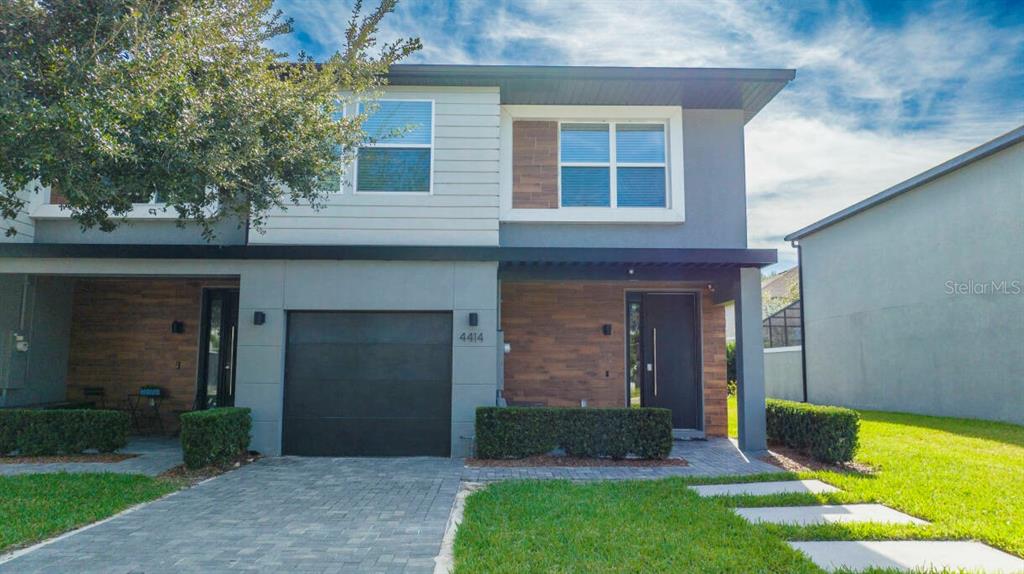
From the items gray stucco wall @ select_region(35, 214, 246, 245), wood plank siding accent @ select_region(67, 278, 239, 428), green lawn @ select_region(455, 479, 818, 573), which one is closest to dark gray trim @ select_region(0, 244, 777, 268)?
gray stucco wall @ select_region(35, 214, 246, 245)

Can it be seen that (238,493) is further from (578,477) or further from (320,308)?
(578,477)

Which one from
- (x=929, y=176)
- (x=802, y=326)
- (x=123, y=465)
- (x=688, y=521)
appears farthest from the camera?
(x=802, y=326)

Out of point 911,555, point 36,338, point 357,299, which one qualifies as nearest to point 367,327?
point 357,299

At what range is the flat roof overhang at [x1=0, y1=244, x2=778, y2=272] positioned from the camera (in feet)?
31.0

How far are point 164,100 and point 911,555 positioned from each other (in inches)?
286

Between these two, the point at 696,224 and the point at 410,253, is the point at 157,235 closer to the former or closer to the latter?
the point at 410,253

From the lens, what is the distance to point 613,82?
945 cm

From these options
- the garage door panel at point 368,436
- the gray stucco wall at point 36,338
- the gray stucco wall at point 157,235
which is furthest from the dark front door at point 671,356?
the gray stucco wall at point 36,338

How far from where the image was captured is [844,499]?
6570 mm

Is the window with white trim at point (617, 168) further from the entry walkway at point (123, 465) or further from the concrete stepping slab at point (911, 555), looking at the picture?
the entry walkway at point (123, 465)

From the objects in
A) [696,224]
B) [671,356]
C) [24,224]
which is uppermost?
[696,224]

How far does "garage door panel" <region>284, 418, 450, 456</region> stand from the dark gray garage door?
1 centimetres

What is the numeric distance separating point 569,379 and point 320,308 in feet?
15.5

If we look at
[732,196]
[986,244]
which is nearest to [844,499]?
[732,196]
